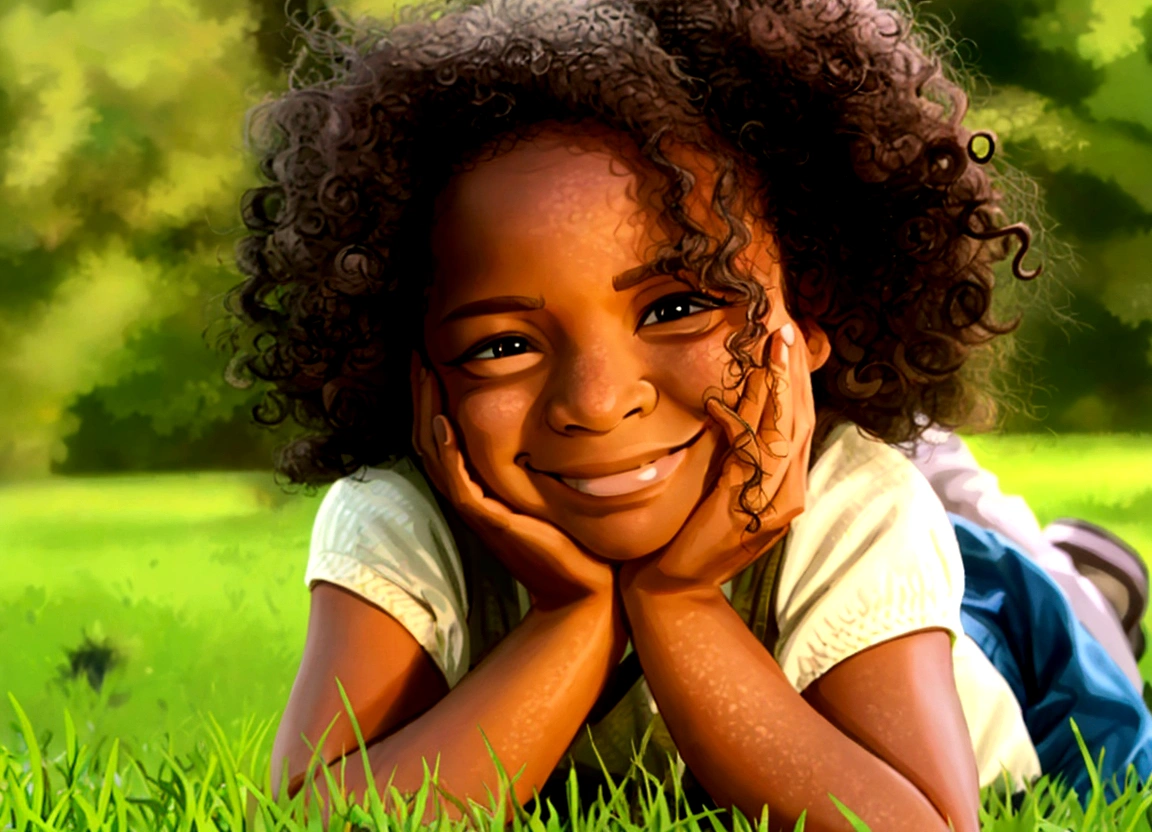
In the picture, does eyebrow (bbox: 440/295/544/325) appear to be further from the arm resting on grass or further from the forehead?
the arm resting on grass

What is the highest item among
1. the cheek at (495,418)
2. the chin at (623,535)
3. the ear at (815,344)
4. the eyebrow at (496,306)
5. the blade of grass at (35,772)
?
the eyebrow at (496,306)

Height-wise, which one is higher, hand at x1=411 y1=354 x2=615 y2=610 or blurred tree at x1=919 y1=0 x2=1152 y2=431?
hand at x1=411 y1=354 x2=615 y2=610

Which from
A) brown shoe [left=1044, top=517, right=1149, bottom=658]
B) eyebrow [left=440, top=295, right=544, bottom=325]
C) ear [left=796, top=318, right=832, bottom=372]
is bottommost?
brown shoe [left=1044, top=517, right=1149, bottom=658]

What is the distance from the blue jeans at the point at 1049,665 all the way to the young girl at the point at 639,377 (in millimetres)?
447

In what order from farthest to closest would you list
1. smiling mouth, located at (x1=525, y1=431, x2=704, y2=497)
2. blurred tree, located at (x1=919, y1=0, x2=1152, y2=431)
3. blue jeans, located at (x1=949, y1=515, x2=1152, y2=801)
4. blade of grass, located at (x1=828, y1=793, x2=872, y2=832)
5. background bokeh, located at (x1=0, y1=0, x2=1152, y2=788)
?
1. blurred tree, located at (x1=919, y1=0, x2=1152, y2=431)
2. background bokeh, located at (x1=0, y1=0, x2=1152, y2=788)
3. blue jeans, located at (x1=949, y1=515, x2=1152, y2=801)
4. smiling mouth, located at (x1=525, y1=431, x2=704, y2=497)
5. blade of grass, located at (x1=828, y1=793, x2=872, y2=832)

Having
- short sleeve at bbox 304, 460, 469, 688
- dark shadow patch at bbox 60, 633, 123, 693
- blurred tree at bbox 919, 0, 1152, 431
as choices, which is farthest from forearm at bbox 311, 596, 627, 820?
blurred tree at bbox 919, 0, 1152, 431

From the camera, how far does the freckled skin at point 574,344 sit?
114cm

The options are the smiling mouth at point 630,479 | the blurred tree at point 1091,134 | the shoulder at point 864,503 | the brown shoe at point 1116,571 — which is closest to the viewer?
the smiling mouth at point 630,479

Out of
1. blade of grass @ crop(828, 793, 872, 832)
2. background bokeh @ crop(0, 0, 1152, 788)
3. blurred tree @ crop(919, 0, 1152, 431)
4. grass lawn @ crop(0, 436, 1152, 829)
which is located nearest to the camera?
blade of grass @ crop(828, 793, 872, 832)

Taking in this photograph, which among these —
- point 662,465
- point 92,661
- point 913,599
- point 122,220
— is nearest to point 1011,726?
point 913,599

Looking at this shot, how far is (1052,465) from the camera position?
522 centimetres

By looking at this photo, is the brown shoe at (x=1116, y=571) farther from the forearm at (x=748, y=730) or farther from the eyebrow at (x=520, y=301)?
the eyebrow at (x=520, y=301)

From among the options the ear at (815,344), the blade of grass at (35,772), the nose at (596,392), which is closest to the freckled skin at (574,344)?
the nose at (596,392)

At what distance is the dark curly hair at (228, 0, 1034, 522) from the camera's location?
122 cm
